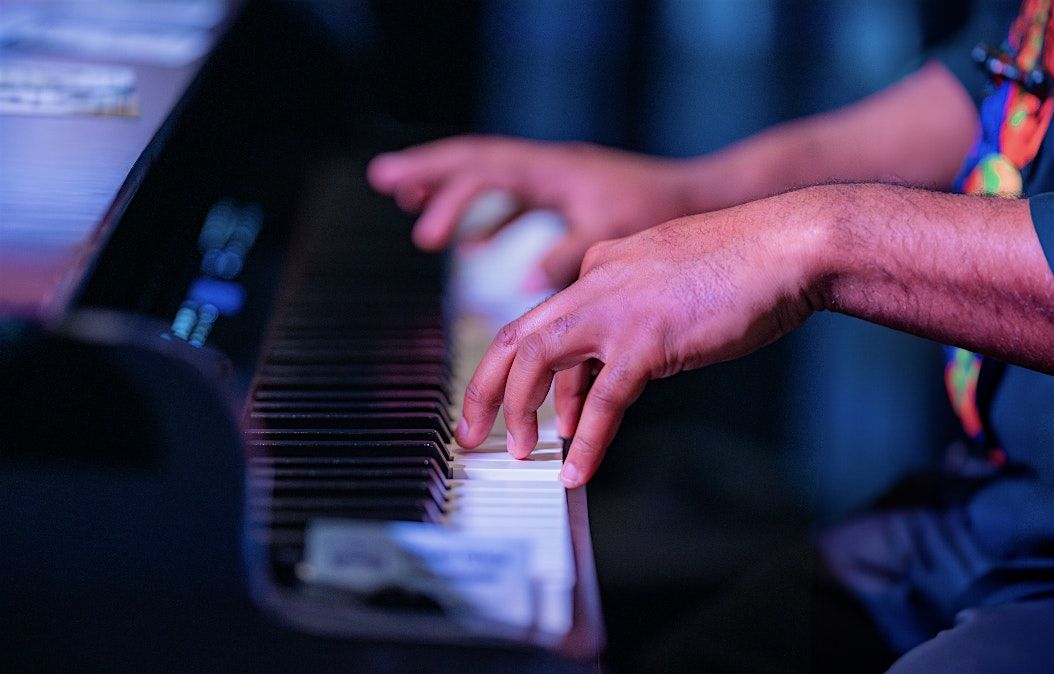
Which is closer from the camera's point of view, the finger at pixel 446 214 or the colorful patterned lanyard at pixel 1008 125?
the colorful patterned lanyard at pixel 1008 125

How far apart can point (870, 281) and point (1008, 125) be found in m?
0.48

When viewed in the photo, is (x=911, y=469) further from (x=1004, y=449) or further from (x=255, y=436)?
(x=255, y=436)

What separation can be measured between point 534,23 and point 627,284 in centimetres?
173

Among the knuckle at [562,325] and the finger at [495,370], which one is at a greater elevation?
the knuckle at [562,325]

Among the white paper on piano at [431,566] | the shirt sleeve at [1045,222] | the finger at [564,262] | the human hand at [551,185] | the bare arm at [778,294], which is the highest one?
the shirt sleeve at [1045,222]

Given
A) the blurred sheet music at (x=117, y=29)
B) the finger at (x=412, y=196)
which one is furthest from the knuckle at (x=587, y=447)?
the blurred sheet music at (x=117, y=29)

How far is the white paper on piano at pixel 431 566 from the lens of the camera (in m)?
0.73

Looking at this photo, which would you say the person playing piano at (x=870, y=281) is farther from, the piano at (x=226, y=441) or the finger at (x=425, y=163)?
the piano at (x=226, y=441)

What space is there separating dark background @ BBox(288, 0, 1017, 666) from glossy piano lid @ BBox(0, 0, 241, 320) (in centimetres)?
64

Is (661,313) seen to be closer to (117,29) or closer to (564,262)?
(564,262)

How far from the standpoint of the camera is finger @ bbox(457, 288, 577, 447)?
34.1 inches

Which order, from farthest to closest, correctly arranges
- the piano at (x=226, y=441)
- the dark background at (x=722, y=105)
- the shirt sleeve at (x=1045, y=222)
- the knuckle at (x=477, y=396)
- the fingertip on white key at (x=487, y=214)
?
1. the dark background at (x=722, y=105)
2. the fingertip on white key at (x=487, y=214)
3. the knuckle at (x=477, y=396)
4. the shirt sleeve at (x=1045, y=222)
5. the piano at (x=226, y=441)

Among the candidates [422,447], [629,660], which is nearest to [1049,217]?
[422,447]

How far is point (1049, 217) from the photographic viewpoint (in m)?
0.79
